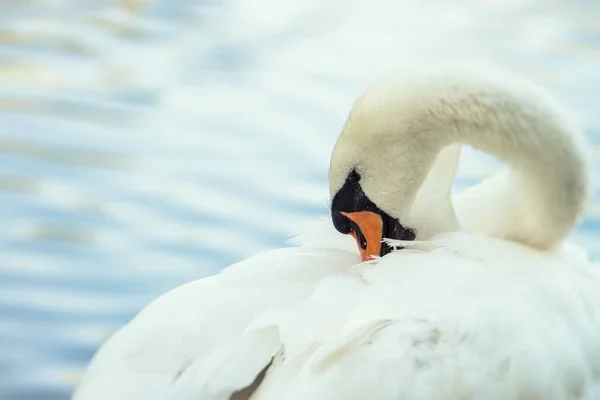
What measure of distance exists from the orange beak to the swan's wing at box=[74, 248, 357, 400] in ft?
0.18

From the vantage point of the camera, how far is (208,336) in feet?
6.46

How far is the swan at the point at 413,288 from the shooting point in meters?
1.86

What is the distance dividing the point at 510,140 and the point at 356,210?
317mm

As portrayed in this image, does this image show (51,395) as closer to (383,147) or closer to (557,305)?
(383,147)

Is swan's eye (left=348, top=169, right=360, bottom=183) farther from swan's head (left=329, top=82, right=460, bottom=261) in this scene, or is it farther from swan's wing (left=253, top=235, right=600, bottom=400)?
swan's wing (left=253, top=235, right=600, bottom=400)

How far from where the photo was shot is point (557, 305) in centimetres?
208

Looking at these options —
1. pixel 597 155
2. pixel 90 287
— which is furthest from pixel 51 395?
pixel 597 155

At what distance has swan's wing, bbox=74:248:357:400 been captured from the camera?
1.87 meters

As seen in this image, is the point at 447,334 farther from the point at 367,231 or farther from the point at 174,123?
the point at 174,123

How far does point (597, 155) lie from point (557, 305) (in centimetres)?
240

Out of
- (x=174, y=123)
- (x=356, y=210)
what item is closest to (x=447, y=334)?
(x=356, y=210)

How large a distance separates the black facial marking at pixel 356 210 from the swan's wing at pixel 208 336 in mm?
96

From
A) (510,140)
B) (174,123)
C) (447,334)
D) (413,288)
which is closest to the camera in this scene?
(447,334)

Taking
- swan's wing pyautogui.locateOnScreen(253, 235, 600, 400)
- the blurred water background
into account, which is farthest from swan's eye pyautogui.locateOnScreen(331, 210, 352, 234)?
the blurred water background
